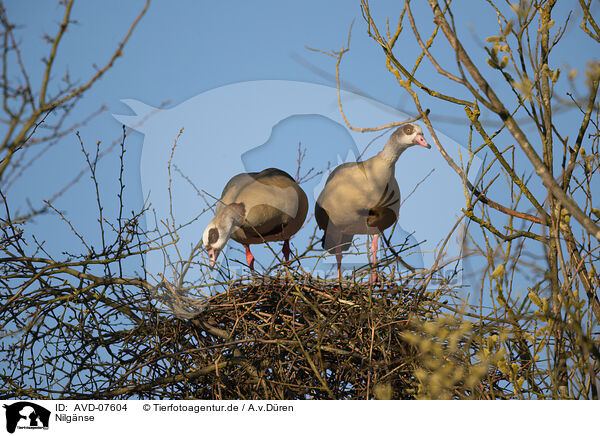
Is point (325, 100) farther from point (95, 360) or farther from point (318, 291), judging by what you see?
point (95, 360)

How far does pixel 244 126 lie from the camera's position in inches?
32.2

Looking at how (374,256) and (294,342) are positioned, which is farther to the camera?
(374,256)

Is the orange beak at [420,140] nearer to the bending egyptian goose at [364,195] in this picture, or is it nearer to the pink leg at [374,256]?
the bending egyptian goose at [364,195]

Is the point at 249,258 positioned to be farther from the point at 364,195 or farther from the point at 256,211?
the point at 364,195

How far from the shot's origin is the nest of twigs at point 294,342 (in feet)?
2.53

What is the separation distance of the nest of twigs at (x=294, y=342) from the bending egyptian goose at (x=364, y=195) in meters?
0.06

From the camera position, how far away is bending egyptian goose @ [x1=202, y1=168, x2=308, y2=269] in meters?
0.86
